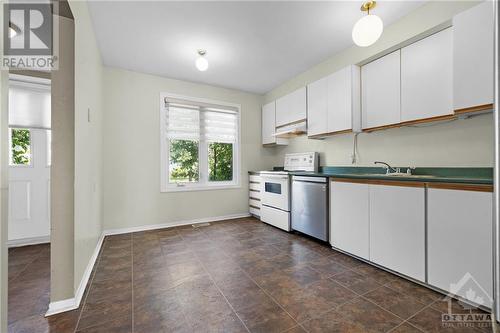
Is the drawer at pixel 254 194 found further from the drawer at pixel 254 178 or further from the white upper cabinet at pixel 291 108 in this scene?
the white upper cabinet at pixel 291 108

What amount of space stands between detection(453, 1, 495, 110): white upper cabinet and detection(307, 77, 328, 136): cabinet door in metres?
1.42

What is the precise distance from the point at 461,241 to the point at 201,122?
3.73 metres

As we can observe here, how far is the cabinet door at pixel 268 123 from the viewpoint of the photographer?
166 inches

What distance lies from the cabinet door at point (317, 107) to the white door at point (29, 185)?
3.71 metres

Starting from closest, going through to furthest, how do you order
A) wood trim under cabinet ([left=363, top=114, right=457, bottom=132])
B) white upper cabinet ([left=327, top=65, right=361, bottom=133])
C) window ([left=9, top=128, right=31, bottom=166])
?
wood trim under cabinet ([left=363, top=114, right=457, bottom=132])
white upper cabinet ([left=327, top=65, right=361, bottom=133])
window ([left=9, top=128, right=31, bottom=166])

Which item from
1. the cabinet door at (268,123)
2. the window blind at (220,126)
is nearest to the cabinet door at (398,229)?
the cabinet door at (268,123)

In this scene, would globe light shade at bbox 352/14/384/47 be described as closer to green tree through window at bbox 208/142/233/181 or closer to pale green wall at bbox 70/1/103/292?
pale green wall at bbox 70/1/103/292

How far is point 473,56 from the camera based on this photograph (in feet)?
5.60

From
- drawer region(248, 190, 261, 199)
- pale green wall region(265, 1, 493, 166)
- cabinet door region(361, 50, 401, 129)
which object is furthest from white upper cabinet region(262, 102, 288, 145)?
cabinet door region(361, 50, 401, 129)

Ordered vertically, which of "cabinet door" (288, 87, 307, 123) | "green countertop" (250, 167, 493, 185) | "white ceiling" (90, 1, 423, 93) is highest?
"white ceiling" (90, 1, 423, 93)

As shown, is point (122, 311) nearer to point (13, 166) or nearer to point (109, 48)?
point (13, 166)

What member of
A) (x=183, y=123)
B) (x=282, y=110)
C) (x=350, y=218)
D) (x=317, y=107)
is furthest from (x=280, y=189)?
(x=183, y=123)

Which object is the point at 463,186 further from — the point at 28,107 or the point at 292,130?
the point at 28,107

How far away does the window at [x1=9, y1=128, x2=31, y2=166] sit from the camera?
2.79 m
